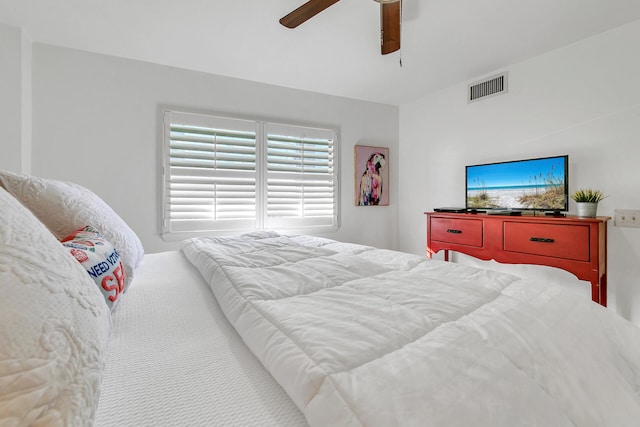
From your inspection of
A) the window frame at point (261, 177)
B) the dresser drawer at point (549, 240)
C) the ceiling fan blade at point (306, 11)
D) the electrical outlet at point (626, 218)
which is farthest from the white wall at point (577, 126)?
the ceiling fan blade at point (306, 11)

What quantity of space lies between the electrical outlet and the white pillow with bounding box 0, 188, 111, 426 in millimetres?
3244

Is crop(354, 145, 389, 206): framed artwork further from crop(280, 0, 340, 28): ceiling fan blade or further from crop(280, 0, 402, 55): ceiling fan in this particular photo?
crop(280, 0, 340, 28): ceiling fan blade

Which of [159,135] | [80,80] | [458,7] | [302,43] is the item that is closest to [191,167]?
[159,135]

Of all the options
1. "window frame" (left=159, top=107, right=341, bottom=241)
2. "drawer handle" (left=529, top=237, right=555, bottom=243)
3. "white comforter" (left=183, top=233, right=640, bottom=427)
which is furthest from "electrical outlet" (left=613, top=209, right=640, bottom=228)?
"window frame" (left=159, top=107, right=341, bottom=241)

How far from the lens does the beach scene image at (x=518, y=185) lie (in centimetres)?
Result: 261

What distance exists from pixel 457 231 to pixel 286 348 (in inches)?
112

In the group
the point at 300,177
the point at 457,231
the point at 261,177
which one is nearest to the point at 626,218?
the point at 457,231

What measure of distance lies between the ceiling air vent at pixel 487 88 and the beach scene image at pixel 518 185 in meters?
0.76

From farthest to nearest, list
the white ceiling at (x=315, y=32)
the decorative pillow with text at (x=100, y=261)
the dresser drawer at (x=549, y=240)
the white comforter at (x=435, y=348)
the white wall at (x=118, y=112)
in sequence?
the white wall at (x=118, y=112) < the dresser drawer at (x=549, y=240) < the white ceiling at (x=315, y=32) < the decorative pillow with text at (x=100, y=261) < the white comforter at (x=435, y=348)

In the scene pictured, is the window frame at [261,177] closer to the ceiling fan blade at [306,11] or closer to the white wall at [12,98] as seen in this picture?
the white wall at [12,98]

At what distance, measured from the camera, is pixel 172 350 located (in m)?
0.68

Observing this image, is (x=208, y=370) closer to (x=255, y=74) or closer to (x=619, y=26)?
(x=255, y=74)

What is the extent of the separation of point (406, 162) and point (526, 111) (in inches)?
59.2

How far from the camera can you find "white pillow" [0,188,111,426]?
32cm
